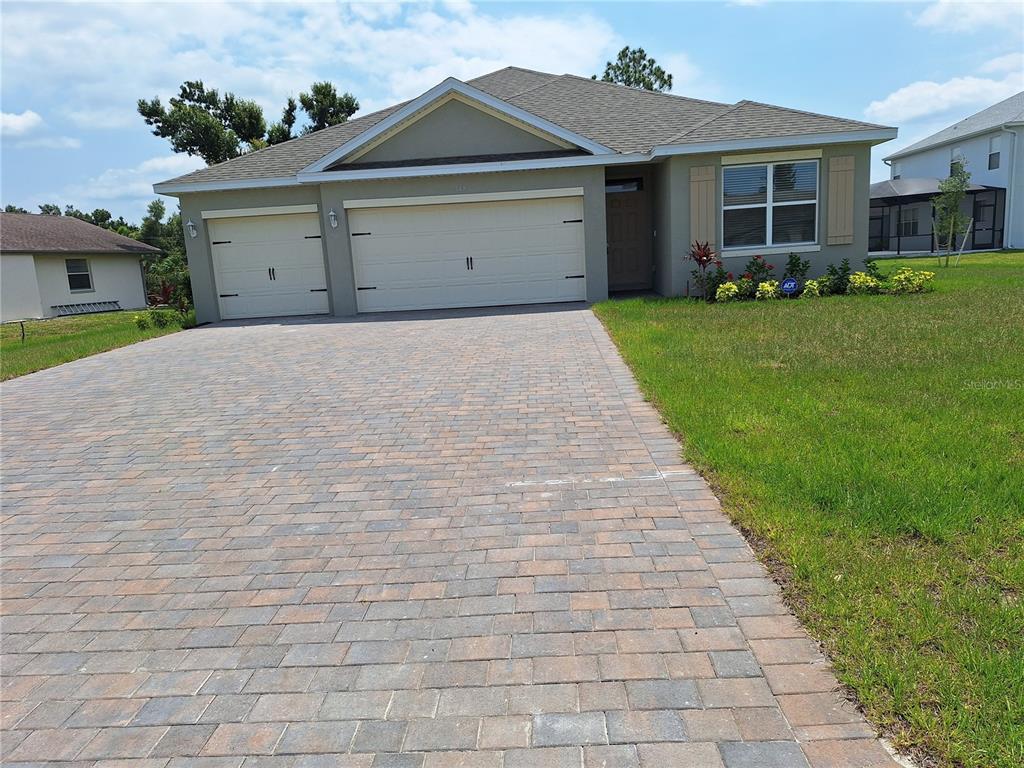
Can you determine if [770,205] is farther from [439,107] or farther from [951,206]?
[951,206]

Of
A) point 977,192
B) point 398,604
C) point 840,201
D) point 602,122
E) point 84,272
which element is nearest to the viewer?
point 398,604

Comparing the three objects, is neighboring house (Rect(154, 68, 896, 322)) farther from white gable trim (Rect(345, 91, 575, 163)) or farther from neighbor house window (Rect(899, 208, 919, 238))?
neighbor house window (Rect(899, 208, 919, 238))

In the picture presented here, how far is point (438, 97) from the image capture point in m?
14.2

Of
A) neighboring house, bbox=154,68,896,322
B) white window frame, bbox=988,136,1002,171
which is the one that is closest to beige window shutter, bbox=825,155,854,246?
neighboring house, bbox=154,68,896,322

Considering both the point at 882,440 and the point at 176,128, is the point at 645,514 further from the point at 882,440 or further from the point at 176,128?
the point at 176,128

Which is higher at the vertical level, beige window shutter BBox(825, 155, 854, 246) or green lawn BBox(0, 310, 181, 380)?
beige window shutter BBox(825, 155, 854, 246)

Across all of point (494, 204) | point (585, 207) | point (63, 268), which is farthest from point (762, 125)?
point (63, 268)

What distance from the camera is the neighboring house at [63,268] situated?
24359 mm

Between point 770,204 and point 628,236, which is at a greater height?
point 770,204

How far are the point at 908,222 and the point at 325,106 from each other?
27037mm

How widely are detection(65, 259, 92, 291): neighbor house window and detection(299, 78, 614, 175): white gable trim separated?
57.1ft

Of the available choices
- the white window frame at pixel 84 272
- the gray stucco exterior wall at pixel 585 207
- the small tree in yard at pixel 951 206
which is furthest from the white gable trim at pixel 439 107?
the white window frame at pixel 84 272

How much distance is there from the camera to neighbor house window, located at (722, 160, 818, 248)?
553 inches

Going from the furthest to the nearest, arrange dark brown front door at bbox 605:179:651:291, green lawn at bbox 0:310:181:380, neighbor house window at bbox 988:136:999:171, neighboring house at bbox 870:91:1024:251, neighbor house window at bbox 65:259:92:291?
neighbor house window at bbox 988:136:999:171 < neighboring house at bbox 870:91:1024:251 < neighbor house window at bbox 65:259:92:291 < dark brown front door at bbox 605:179:651:291 < green lawn at bbox 0:310:181:380
